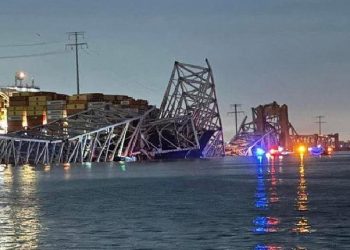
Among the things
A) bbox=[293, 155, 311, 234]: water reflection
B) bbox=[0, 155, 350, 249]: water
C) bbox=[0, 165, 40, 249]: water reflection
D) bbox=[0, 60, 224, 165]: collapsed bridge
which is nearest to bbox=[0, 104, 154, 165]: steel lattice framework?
bbox=[0, 60, 224, 165]: collapsed bridge

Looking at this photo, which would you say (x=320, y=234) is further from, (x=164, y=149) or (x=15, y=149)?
(x=164, y=149)

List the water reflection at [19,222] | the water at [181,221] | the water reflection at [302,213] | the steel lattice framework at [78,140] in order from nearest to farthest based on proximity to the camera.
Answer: the water at [181,221] → the water reflection at [19,222] → the water reflection at [302,213] → the steel lattice framework at [78,140]

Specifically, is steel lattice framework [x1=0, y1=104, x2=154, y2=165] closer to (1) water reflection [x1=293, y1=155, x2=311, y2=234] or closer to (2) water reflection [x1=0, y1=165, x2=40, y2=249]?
(2) water reflection [x1=0, y1=165, x2=40, y2=249]

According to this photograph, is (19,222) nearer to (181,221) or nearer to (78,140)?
(181,221)

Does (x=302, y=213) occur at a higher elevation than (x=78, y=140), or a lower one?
lower

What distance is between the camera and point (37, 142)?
157 meters

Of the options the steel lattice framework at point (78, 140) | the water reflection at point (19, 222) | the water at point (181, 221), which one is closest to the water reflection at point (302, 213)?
the water at point (181, 221)

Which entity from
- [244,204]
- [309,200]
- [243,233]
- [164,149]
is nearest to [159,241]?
[243,233]

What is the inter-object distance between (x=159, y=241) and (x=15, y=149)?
14432cm

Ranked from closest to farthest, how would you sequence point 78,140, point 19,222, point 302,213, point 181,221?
point 181,221 < point 19,222 < point 302,213 < point 78,140

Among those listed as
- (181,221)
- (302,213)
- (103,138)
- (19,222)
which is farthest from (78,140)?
(181,221)

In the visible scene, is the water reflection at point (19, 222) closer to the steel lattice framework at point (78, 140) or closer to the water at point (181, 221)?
the water at point (181, 221)

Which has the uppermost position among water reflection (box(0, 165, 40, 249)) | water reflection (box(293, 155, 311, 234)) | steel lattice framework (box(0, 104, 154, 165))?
steel lattice framework (box(0, 104, 154, 165))

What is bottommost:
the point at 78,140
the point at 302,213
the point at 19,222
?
the point at 19,222
